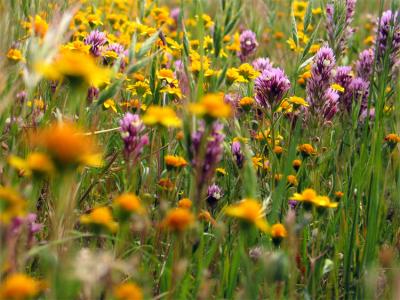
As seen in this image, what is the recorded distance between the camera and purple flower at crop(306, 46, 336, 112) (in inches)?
100

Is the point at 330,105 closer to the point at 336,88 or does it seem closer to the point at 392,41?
the point at 336,88

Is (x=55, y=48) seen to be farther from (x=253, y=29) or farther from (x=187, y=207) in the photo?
(x=253, y=29)

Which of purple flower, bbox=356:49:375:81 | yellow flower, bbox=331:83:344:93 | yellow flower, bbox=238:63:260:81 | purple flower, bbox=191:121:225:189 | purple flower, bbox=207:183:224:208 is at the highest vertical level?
purple flower, bbox=356:49:375:81

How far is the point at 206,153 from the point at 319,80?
1234 millimetres

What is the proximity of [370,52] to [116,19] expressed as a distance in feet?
5.41

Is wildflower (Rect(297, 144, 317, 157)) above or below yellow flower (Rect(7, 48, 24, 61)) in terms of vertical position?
below

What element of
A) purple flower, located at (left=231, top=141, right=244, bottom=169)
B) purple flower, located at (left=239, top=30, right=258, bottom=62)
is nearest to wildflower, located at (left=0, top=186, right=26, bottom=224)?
purple flower, located at (left=231, top=141, right=244, bottom=169)

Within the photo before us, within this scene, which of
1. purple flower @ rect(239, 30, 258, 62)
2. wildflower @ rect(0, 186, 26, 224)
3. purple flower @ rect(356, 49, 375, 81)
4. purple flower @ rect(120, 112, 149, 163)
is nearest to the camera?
wildflower @ rect(0, 186, 26, 224)

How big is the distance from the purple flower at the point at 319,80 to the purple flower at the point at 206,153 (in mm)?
1112

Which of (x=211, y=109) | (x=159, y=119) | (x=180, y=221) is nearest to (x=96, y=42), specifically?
(x=159, y=119)

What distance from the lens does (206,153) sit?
1.47 m

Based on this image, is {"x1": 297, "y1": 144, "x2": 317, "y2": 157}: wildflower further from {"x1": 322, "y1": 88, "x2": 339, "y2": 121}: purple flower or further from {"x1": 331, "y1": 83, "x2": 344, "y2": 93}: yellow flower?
{"x1": 331, "y1": 83, "x2": 344, "y2": 93}: yellow flower

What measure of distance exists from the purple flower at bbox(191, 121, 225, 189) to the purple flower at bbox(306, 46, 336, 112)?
1.11m

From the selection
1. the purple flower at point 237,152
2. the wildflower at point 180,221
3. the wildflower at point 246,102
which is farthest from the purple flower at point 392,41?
the wildflower at point 180,221
